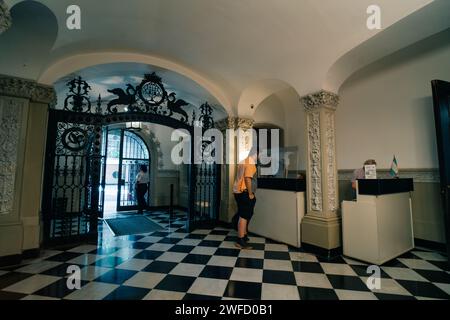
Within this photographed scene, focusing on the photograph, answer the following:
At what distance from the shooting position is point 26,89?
11.6ft

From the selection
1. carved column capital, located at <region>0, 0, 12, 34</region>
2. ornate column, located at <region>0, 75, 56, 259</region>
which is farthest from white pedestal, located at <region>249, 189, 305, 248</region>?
carved column capital, located at <region>0, 0, 12, 34</region>

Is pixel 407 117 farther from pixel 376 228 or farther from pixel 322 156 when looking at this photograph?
pixel 376 228

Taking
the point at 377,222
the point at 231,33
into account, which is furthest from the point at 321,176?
the point at 231,33

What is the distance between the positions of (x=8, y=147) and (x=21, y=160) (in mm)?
251

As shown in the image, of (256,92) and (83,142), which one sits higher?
(256,92)

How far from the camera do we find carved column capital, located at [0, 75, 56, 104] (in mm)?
3395

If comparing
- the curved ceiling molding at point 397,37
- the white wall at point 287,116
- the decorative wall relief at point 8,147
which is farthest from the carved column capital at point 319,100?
the decorative wall relief at point 8,147

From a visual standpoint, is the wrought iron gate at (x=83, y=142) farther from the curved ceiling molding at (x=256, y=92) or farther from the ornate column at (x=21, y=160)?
the curved ceiling molding at (x=256, y=92)

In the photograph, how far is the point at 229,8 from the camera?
308cm

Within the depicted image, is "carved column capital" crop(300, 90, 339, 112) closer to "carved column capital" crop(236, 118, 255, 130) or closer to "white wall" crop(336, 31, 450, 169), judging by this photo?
"white wall" crop(336, 31, 450, 169)

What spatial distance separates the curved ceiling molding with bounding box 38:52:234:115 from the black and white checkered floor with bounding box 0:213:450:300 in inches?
124

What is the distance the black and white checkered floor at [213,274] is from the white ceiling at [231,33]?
299cm
